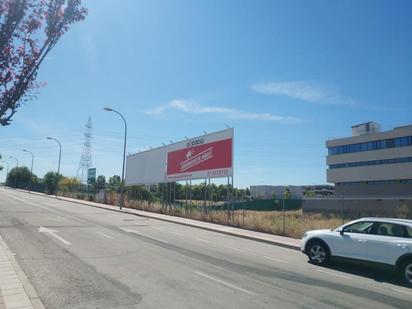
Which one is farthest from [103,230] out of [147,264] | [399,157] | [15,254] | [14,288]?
[399,157]

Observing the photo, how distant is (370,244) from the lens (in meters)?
11.3

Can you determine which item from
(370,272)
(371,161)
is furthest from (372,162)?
(370,272)

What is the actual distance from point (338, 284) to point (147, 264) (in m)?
4.74

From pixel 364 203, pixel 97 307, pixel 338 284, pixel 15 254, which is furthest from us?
pixel 364 203

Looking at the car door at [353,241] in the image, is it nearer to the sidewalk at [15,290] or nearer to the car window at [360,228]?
the car window at [360,228]

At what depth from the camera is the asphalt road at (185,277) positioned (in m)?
7.69

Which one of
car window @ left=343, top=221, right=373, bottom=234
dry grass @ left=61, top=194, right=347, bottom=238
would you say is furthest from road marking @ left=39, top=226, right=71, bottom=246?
dry grass @ left=61, top=194, right=347, bottom=238

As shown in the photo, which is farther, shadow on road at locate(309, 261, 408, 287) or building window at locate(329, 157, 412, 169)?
building window at locate(329, 157, 412, 169)

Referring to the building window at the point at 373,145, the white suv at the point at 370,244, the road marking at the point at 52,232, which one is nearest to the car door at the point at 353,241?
the white suv at the point at 370,244

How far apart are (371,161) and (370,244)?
72.9 meters

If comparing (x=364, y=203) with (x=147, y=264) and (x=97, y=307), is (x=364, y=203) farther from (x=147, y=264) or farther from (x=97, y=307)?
(x=97, y=307)

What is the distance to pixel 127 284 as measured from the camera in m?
8.64

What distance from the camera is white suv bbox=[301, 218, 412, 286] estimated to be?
10633mm

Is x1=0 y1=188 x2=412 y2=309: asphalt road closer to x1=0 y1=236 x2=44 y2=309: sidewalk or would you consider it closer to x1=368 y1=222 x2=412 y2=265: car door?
x1=0 y1=236 x2=44 y2=309: sidewalk
